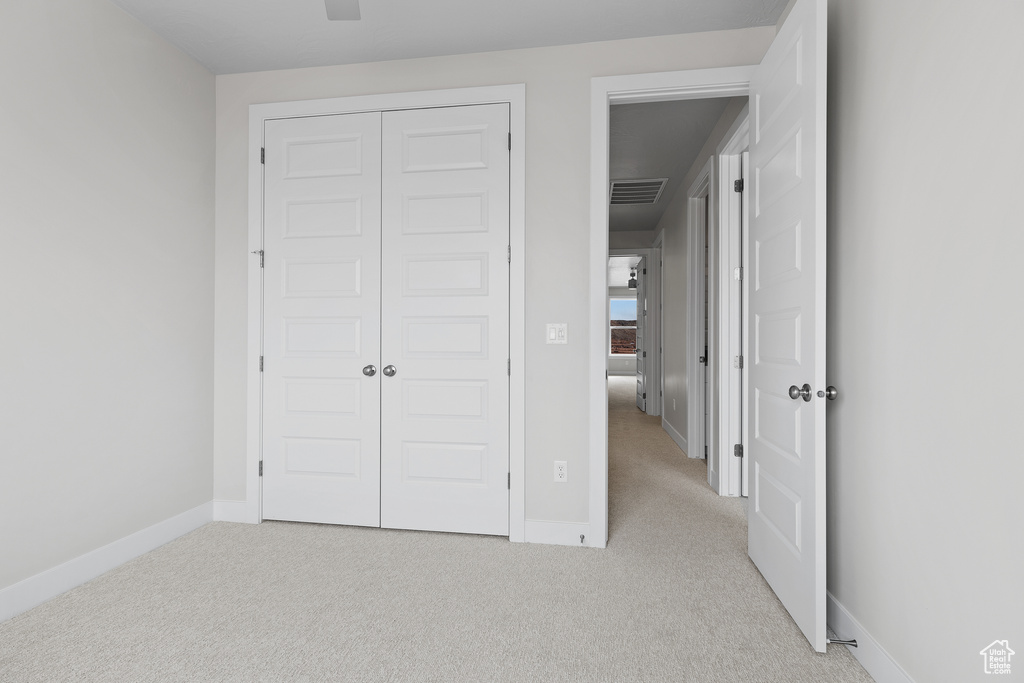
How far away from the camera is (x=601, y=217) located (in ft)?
8.38

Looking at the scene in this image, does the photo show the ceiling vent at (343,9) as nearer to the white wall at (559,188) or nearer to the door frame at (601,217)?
the white wall at (559,188)

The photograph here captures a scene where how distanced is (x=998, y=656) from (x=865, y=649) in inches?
23.7

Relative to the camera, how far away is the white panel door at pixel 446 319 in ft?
8.82

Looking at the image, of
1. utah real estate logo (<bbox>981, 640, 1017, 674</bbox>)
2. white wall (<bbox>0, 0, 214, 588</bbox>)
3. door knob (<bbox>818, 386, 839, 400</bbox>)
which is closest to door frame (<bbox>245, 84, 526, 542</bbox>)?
white wall (<bbox>0, 0, 214, 588</bbox>)

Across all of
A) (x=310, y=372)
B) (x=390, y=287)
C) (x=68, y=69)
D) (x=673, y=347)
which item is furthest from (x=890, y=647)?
(x=673, y=347)

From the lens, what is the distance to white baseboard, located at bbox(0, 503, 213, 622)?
6.37 ft

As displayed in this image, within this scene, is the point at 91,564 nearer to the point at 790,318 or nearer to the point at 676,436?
the point at 790,318

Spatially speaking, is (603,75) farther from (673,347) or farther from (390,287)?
(673,347)

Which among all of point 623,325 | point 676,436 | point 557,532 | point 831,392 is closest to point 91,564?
point 557,532

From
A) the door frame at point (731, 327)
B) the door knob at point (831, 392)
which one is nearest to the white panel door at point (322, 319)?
the door knob at point (831, 392)

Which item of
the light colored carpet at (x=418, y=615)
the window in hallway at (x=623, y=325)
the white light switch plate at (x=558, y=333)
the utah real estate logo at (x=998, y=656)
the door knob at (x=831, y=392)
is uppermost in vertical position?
the window in hallway at (x=623, y=325)

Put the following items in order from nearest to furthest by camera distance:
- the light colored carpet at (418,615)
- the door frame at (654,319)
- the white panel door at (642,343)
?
the light colored carpet at (418,615)
the door frame at (654,319)
the white panel door at (642,343)

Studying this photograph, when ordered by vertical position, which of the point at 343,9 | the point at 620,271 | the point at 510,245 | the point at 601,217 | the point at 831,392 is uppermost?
the point at 620,271

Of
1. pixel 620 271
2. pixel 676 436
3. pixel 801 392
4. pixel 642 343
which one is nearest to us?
pixel 801 392
